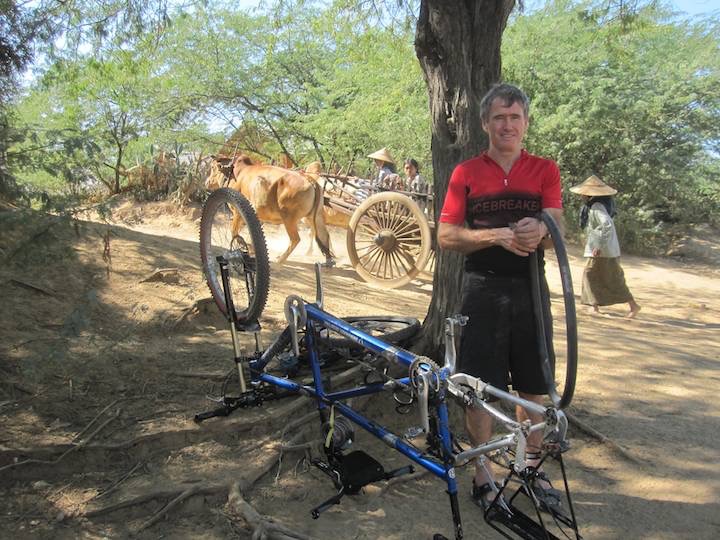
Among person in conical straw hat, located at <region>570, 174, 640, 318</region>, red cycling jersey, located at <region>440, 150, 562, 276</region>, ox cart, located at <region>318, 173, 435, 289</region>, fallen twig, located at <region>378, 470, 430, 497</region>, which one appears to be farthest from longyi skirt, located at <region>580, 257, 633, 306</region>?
red cycling jersey, located at <region>440, 150, 562, 276</region>

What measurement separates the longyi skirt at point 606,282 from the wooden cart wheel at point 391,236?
230 cm

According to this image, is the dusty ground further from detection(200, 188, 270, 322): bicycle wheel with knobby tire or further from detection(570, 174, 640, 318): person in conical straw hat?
detection(570, 174, 640, 318): person in conical straw hat

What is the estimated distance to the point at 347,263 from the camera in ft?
34.4

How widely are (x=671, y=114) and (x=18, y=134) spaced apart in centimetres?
1492

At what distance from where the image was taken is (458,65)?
3.61 m

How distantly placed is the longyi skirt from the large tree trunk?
16.8 ft

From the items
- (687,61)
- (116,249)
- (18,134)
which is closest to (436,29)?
(18,134)

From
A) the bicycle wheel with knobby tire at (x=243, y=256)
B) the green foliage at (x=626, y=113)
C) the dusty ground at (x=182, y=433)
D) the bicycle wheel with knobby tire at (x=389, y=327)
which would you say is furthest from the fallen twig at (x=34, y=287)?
the green foliage at (x=626, y=113)

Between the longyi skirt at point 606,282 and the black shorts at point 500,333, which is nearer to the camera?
the black shorts at point 500,333

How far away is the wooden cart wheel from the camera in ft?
25.9

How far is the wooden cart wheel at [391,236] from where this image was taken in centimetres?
790

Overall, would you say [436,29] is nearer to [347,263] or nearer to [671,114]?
[347,263]

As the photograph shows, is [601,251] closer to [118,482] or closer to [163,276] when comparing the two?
[163,276]

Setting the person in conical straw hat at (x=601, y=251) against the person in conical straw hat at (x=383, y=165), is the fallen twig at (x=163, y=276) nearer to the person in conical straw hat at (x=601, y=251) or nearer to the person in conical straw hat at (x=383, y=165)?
the person in conical straw hat at (x=383, y=165)
